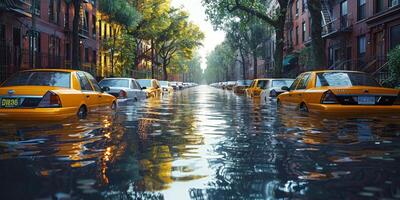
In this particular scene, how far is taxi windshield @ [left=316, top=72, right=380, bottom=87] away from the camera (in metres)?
11.3

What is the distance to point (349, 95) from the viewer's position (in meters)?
10.7

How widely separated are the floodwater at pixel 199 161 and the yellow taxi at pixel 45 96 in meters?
0.28

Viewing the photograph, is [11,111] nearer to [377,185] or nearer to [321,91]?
[321,91]

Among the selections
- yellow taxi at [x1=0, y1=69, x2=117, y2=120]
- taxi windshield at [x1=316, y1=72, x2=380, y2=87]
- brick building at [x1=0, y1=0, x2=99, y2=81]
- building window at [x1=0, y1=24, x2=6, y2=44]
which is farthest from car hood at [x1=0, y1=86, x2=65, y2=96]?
building window at [x1=0, y1=24, x2=6, y2=44]

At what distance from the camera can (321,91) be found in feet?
36.2

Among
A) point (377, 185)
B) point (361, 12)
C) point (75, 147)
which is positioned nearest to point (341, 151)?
point (377, 185)

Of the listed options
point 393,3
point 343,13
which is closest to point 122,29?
point 343,13

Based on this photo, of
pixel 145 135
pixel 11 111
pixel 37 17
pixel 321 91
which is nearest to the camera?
pixel 145 135

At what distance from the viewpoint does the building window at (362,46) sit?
101 feet

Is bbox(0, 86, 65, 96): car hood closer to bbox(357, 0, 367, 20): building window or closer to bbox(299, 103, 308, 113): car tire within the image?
bbox(299, 103, 308, 113): car tire

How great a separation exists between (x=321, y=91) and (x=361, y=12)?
2262 centimetres

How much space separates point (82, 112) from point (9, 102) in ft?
6.55

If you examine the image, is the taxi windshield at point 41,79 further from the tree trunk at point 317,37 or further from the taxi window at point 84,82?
the tree trunk at point 317,37

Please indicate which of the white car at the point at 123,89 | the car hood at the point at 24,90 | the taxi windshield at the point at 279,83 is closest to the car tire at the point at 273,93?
the taxi windshield at the point at 279,83
